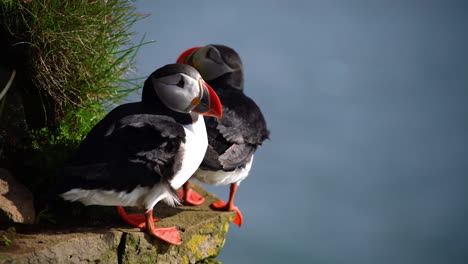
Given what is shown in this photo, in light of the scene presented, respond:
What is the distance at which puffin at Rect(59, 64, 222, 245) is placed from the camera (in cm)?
266

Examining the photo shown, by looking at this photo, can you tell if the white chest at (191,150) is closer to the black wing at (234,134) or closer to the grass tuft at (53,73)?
the black wing at (234,134)

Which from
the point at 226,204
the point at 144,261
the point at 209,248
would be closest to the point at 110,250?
the point at 144,261

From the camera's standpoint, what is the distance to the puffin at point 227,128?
11.1 ft

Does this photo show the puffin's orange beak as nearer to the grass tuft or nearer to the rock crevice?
the grass tuft

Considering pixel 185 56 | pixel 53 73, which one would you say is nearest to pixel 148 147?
pixel 53 73

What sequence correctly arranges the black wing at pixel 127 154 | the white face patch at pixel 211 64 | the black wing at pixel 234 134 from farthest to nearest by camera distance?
the white face patch at pixel 211 64, the black wing at pixel 234 134, the black wing at pixel 127 154

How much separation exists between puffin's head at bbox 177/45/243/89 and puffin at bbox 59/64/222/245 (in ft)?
2.90

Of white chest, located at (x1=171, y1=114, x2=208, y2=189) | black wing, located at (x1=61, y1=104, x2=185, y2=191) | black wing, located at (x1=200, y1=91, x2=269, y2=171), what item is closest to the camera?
black wing, located at (x1=61, y1=104, x2=185, y2=191)

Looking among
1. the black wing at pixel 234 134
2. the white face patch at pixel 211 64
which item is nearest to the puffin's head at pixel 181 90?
the black wing at pixel 234 134

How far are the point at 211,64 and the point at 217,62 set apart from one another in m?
0.05

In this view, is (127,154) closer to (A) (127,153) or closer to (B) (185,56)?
(A) (127,153)

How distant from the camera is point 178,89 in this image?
2896 mm

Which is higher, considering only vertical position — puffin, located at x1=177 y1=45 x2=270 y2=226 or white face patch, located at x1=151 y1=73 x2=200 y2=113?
white face patch, located at x1=151 y1=73 x2=200 y2=113

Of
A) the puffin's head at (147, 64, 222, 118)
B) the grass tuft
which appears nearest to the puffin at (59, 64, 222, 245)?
the puffin's head at (147, 64, 222, 118)
